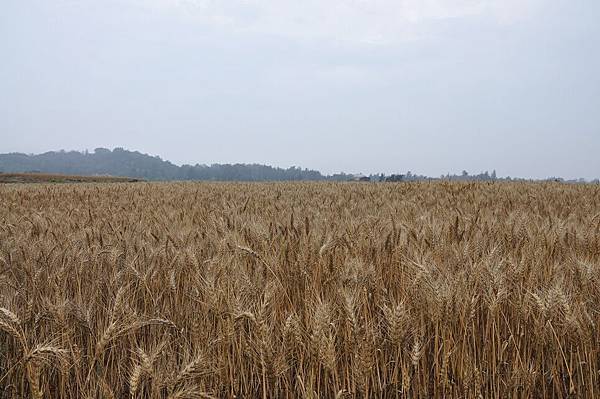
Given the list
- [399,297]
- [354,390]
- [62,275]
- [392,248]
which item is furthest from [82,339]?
[392,248]

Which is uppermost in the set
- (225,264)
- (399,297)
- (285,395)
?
(225,264)

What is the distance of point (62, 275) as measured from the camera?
7.19ft

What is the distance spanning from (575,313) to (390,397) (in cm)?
79

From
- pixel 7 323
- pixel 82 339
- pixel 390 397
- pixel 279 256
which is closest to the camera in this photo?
pixel 7 323

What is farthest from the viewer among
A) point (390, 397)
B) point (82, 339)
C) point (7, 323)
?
point (82, 339)

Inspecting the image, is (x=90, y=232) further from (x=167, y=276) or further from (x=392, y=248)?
(x=392, y=248)

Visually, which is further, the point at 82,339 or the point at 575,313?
the point at 82,339

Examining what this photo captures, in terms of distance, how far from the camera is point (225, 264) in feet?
7.09

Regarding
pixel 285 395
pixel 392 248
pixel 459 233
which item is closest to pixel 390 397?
pixel 285 395

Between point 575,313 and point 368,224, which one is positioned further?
point 368,224

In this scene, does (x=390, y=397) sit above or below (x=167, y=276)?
below

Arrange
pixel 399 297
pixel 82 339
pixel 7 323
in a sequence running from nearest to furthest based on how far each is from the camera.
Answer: pixel 7 323, pixel 82 339, pixel 399 297

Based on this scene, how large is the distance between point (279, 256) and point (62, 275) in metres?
1.25

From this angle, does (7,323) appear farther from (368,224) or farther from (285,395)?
(368,224)
